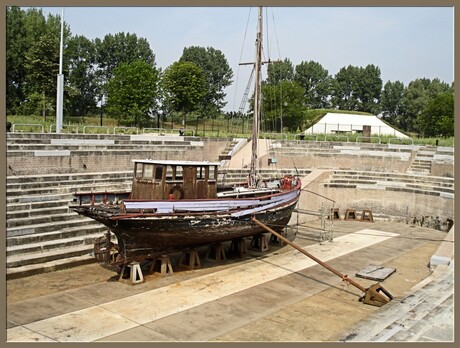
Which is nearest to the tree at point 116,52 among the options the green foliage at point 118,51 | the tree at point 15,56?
the green foliage at point 118,51

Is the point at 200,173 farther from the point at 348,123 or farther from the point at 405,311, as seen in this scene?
the point at 348,123

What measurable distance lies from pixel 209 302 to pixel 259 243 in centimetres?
652

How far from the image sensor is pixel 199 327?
1023 centimetres

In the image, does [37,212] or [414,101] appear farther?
[414,101]

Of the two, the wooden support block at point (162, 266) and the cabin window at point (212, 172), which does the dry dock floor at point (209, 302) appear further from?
the cabin window at point (212, 172)

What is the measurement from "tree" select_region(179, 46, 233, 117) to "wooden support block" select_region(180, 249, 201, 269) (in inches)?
2039

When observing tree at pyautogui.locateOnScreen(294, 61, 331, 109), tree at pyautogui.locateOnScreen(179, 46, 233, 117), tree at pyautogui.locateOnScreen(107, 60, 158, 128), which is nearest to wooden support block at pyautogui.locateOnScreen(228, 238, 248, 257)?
tree at pyautogui.locateOnScreen(107, 60, 158, 128)

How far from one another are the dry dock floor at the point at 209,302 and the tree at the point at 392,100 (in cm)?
7129

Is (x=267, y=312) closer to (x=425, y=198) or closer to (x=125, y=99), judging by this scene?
(x=425, y=198)

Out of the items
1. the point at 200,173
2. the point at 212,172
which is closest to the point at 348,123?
the point at 212,172

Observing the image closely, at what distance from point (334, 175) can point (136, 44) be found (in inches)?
1618

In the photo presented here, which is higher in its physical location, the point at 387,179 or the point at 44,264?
the point at 387,179

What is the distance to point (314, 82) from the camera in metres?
88.7

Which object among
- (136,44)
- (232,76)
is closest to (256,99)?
(136,44)
